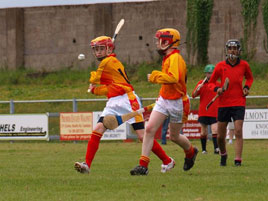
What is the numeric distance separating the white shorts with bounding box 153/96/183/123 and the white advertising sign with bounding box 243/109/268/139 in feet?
44.9

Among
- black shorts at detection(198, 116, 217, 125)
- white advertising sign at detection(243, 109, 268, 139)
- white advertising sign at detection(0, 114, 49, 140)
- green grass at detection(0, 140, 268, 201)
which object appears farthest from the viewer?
white advertising sign at detection(0, 114, 49, 140)

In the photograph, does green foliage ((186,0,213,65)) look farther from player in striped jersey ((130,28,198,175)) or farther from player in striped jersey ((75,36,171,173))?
player in striped jersey ((130,28,198,175))

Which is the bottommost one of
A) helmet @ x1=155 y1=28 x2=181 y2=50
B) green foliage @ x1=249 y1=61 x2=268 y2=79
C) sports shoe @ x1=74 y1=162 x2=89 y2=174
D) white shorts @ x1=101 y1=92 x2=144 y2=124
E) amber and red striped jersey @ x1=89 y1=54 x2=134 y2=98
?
green foliage @ x1=249 y1=61 x2=268 y2=79

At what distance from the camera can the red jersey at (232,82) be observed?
12336mm

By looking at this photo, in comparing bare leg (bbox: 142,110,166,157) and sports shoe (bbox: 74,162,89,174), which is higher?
bare leg (bbox: 142,110,166,157)

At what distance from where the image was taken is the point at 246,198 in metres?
7.84

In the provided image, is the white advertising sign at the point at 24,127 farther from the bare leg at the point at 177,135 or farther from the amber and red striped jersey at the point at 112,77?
the bare leg at the point at 177,135

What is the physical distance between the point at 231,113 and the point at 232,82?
506mm

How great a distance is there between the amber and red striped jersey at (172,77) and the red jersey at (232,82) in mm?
1926

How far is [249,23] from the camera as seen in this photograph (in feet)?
121

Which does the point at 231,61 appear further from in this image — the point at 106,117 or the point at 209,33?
the point at 209,33

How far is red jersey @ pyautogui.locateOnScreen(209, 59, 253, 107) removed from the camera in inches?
486

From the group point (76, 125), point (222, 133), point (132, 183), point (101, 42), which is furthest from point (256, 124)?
point (132, 183)

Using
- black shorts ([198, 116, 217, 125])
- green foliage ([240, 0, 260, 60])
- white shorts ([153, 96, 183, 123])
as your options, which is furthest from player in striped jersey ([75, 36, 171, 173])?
green foliage ([240, 0, 260, 60])
